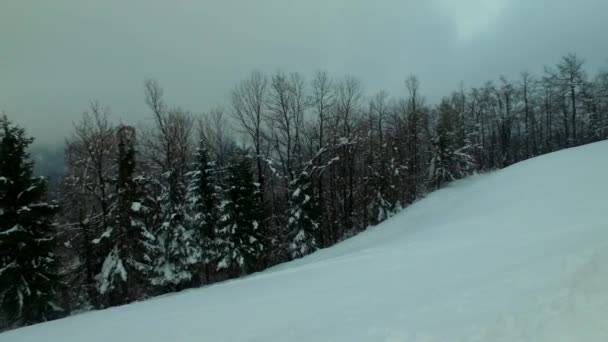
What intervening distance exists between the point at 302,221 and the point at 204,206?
21.6 feet

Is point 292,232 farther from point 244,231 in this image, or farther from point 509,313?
point 509,313

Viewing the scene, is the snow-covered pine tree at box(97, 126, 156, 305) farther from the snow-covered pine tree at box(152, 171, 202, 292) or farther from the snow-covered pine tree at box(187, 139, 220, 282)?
the snow-covered pine tree at box(187, 139, 220, 282)

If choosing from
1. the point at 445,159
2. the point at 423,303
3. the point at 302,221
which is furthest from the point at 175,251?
the point at 445,159

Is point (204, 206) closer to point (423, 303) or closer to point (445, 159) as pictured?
point (423, 303)

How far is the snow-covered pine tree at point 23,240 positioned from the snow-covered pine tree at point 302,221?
42.9 ft

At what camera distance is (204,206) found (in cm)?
2095

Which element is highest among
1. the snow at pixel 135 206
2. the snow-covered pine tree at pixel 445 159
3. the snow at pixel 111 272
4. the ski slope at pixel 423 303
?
the snow-covered pine tree at pixel 445 159

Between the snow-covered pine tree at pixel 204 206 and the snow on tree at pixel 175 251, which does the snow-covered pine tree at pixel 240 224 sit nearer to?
the snow-covered pine tree at pixel 204 206

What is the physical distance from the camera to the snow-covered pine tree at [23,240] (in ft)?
46.0

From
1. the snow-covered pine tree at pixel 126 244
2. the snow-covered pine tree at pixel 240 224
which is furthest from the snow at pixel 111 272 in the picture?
the snow-covered pine tree at pixel 240 224

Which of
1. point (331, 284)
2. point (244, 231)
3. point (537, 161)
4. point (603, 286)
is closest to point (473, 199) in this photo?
point (537, 161)

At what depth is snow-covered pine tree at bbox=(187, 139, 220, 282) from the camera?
20.7 meters

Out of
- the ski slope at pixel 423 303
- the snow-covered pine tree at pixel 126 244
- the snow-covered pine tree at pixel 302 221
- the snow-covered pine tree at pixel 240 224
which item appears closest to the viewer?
the ski slope at pixel 423 303

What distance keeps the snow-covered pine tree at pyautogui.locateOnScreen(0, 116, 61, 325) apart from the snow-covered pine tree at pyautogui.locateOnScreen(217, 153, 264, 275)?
8151mm
